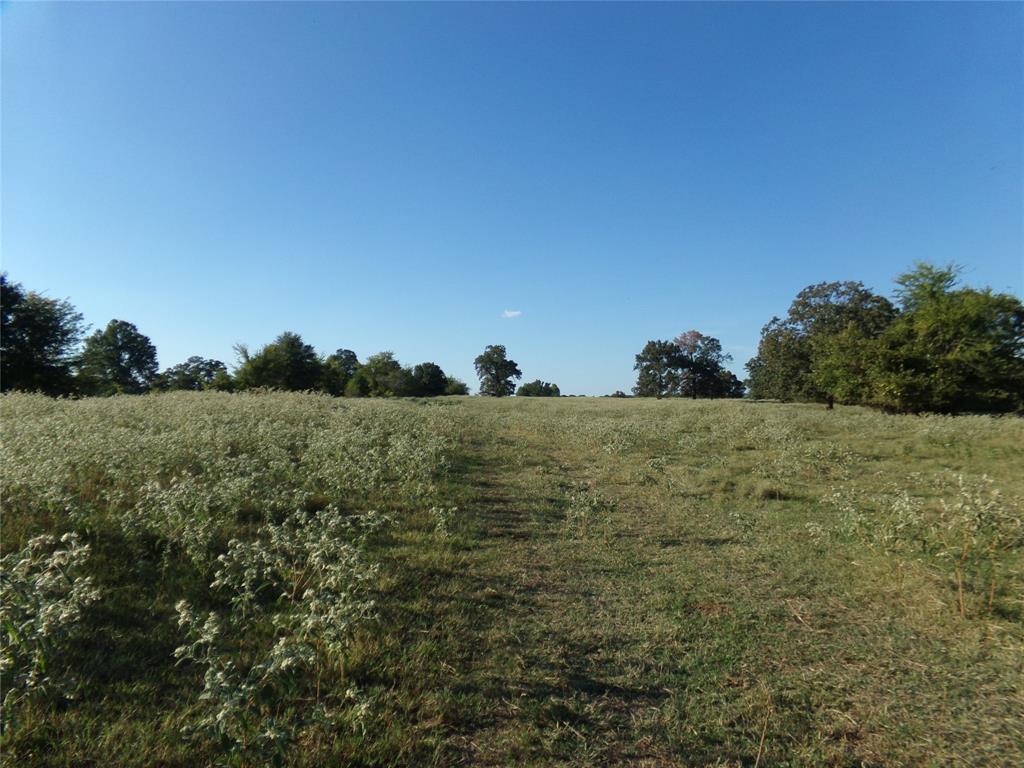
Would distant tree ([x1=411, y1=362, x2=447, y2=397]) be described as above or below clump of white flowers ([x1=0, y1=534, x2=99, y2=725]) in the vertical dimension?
above

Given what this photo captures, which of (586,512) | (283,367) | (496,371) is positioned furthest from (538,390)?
(586,512)

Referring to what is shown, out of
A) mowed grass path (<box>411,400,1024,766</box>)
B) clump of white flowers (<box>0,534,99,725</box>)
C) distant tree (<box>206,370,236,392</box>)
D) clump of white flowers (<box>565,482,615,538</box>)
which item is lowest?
mowed grass path (<box>411,400,1024,766</box>)

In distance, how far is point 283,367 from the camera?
42938 millimetres

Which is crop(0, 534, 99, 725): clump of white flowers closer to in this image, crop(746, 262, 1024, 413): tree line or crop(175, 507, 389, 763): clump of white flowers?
crop(175, 507, 389, 763): clump of white flowers

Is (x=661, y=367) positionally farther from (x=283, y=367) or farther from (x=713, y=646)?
(x=713, y=646)

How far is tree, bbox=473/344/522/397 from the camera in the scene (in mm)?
92312

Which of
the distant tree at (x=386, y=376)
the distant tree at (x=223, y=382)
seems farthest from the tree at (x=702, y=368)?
the distant tree at (x=223, y=382)

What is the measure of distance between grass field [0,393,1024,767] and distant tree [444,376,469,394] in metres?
68.2

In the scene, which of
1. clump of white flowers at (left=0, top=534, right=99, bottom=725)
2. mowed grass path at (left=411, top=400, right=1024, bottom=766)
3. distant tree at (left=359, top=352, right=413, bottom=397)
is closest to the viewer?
clump of white flowers at (left=0, top=534, right=99, bottom=725)

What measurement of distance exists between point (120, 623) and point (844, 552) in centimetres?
819

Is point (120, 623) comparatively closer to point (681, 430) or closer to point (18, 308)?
point (681, 430)

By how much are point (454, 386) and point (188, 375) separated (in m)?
42.1

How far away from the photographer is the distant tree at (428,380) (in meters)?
67.6

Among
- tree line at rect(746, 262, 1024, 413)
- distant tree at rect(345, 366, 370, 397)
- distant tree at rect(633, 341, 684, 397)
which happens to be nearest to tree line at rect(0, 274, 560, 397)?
distant tree at rect(345, 366, 370, 397)
